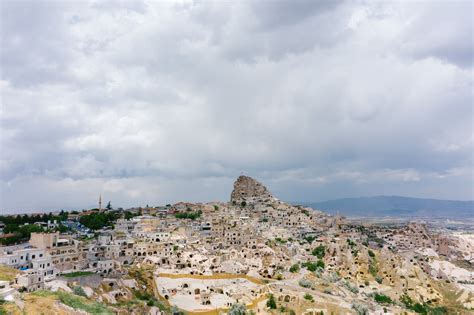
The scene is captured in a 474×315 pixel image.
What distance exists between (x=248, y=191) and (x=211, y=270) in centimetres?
7397

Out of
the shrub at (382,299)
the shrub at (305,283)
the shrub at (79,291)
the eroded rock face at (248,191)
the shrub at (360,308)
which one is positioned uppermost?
the eroded rock face at (248,191)

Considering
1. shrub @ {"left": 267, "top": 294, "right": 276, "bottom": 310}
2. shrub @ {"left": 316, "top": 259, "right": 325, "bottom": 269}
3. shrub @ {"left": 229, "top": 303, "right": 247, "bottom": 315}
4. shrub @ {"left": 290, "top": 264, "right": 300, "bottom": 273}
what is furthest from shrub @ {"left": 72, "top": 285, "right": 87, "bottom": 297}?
shrub @ {"left": 316, "top": 259, "right": 325, "bottom": 269}

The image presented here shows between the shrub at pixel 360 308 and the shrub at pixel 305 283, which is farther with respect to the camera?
the shrub at pixel 305 283

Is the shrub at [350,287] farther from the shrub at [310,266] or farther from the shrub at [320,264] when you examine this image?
the shrub at [320,264]

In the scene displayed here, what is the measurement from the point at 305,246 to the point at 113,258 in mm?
43222

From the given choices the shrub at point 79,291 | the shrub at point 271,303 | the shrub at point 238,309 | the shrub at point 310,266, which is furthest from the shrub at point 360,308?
the shrub at point 79,291

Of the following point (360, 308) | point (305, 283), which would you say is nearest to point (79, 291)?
point (305, 283)

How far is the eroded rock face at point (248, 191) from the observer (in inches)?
5364

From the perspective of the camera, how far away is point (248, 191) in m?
139

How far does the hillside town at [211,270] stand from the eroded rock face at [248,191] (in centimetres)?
2311

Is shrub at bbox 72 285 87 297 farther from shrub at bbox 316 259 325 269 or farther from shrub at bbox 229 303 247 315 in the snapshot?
shrub at bbox 316 259 325 269

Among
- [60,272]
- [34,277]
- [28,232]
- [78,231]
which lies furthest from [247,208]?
[34,277]

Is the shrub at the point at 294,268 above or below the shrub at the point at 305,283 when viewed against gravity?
above

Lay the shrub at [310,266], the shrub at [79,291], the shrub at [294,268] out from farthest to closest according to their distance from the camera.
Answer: the shrub at [310,266] < the shrub at [294,268] < the shrub at [79,291]
